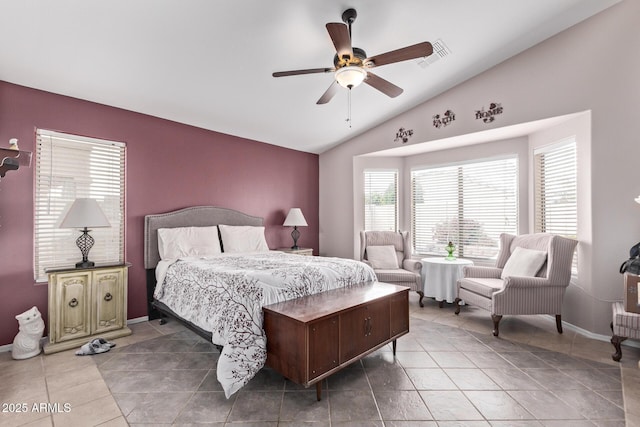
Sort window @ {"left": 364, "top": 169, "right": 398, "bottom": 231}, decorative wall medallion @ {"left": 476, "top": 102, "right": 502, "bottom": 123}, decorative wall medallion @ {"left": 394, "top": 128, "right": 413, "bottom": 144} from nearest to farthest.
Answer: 1. decorative wall medallion @ {"left": 476, "top": 102, "right": 502, "bottom": 123}
2. decorative wall medallion @ {"left": 394, "top": 128, "right": 413, "bottom": 144}
3. window @ {"left": 364, "top": 169, "right": 398, "bottom": 231}

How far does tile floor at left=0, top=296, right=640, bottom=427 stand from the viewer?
2.04m

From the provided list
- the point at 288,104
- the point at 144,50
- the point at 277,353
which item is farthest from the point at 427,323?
the point at 144,50

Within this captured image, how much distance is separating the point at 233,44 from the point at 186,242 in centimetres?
240

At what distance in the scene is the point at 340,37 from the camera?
7.41 feet

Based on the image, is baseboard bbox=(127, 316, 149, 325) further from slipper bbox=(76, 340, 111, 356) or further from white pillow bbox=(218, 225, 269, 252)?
white pillow bbox=(218, 225, 269, 252)

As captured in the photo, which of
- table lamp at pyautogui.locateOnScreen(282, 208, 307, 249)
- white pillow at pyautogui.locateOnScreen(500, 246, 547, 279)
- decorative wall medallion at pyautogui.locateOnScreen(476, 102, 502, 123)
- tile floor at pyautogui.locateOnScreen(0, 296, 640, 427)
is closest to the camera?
tile floor at pyautogui.locateOnScreen(0, 296, 640, 427)

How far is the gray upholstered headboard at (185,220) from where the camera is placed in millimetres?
4004

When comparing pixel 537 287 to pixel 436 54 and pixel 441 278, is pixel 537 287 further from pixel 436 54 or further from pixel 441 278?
pixel 436 54

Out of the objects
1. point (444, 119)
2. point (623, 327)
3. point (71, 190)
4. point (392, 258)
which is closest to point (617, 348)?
point (623, 327)

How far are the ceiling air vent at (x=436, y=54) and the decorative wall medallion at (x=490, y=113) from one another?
3.35ft


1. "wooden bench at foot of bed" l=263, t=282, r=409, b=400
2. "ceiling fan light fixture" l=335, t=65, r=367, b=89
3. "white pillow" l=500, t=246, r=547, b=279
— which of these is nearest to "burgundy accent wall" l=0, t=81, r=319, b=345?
"wooden bench at foot of bed" l=263, t=282, r=409, b=400

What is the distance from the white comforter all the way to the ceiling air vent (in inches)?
99.5

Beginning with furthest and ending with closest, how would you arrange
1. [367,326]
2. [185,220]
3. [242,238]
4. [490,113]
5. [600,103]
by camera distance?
[242,238] < [185,220] < [490,113] < [600,103] < [367,326]

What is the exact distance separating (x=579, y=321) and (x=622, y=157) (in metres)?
1.83
